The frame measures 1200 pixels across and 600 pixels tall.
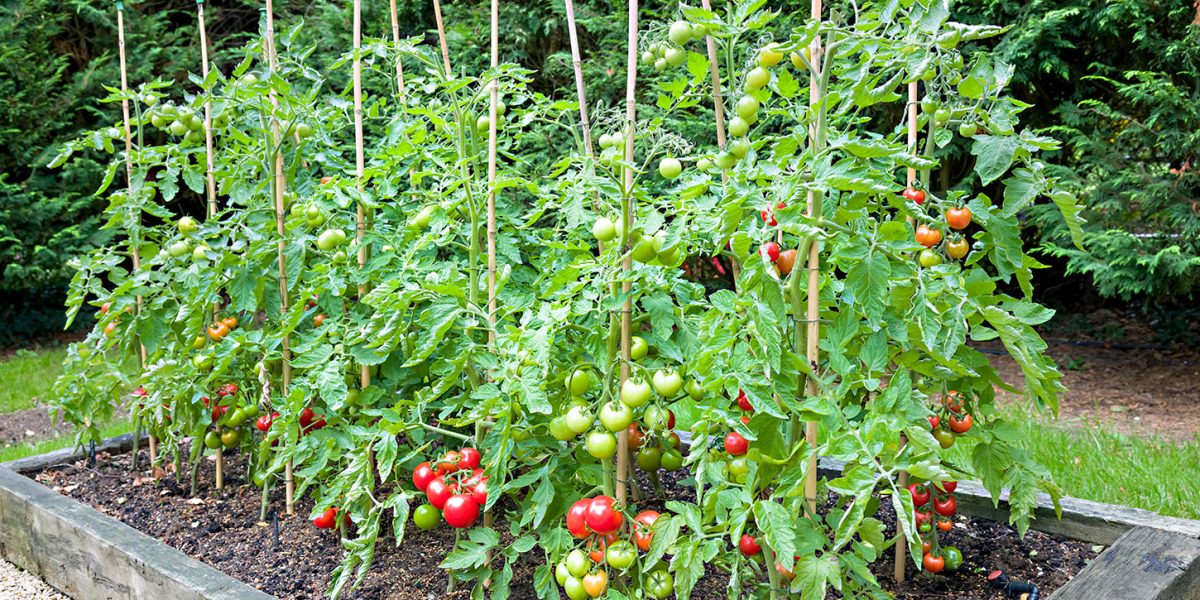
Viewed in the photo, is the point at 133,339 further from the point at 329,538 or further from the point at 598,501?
the point at 598,501

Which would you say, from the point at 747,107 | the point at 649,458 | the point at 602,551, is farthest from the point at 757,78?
the point at 602,551

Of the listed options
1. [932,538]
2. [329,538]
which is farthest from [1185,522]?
[329,538]

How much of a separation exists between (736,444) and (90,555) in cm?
187

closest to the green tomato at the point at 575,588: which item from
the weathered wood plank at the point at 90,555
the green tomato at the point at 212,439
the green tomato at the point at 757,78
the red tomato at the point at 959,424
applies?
the weathered wood plank at the point at 90,555

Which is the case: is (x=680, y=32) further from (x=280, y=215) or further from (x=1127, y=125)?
(x=1127, y=125)

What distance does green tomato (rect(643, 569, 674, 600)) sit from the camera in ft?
5.36

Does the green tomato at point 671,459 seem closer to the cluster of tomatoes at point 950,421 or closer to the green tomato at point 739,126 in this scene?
the cluster of tomatoes at point 950,421

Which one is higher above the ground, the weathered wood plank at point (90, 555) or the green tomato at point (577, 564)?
the green tomato at point (577, 564)

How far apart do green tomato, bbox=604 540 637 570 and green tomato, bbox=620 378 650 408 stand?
0.27 meters

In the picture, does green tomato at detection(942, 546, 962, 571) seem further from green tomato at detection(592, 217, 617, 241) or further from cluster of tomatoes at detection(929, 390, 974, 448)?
green tomato at detection(592, 217, 617, 241)

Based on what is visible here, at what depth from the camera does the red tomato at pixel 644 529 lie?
5.41 feet

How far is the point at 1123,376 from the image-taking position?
492cm

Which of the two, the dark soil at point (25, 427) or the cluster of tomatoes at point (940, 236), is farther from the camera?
the dark soil at point (25, 427)

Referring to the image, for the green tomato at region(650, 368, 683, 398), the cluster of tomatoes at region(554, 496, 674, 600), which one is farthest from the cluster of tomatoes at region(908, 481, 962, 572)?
the green tomato at region(650, 368, 683, 398)
